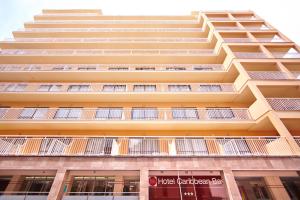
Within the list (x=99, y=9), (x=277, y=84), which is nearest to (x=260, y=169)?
(x=277, y=84)

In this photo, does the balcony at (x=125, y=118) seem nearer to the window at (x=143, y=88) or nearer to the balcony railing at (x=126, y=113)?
the balcony railing at (x=126, y=113)

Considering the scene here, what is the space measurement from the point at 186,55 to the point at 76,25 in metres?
17.0

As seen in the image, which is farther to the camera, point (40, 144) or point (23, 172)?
point (40, 144)

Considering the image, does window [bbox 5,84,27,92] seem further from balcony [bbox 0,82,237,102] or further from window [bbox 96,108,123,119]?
window [bbox 96,108,123,119]

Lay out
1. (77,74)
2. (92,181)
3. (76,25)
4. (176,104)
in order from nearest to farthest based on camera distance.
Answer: (92,181)
(176,104)
(77,74)
(76,25)

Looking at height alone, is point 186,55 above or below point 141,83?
above

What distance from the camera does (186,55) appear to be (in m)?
17.8

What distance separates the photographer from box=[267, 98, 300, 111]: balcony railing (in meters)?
12.0

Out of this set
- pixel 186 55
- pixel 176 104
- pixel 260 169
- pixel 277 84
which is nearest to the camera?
pixel 260 169

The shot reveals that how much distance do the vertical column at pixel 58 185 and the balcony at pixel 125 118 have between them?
13.6 ft

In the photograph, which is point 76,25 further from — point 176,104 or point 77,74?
point 176,104

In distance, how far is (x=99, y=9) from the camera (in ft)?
101

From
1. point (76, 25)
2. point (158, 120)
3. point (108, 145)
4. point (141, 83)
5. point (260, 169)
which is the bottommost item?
point (260, 169)

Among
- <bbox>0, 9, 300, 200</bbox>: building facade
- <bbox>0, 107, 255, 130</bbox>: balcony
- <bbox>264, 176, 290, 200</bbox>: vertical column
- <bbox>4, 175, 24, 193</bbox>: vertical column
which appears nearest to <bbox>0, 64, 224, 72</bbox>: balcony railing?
<bbox>0, 9, 300, 200</bbox>: building facade
